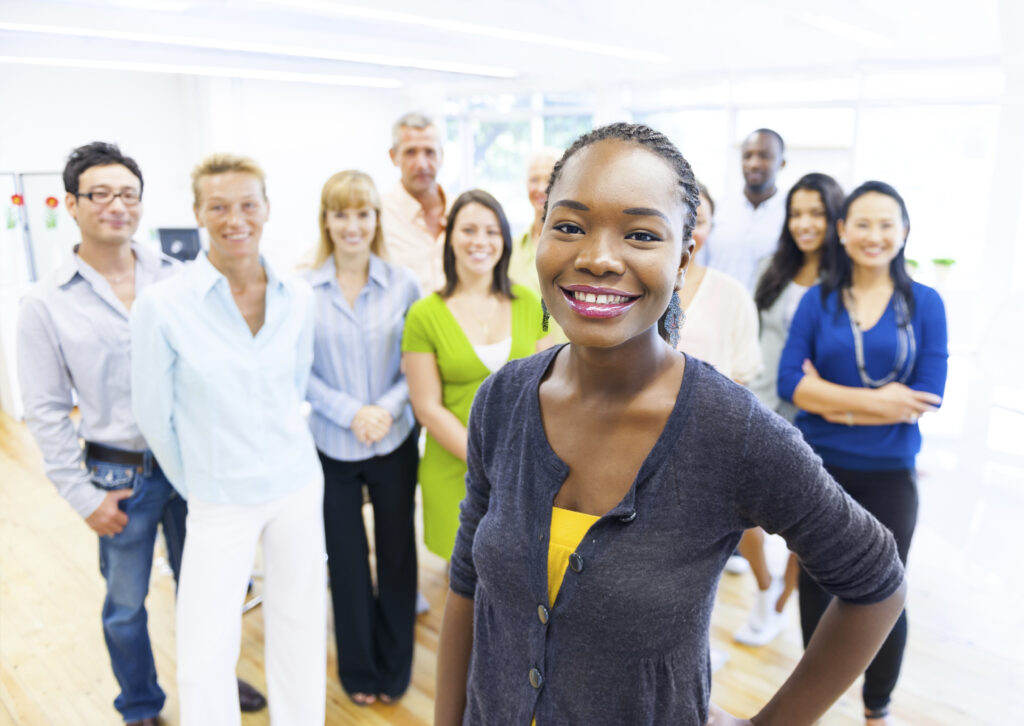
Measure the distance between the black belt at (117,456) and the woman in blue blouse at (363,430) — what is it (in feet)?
1.77

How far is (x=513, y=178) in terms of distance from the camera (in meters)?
11.4

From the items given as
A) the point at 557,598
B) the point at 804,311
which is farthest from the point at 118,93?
the point at 557,598

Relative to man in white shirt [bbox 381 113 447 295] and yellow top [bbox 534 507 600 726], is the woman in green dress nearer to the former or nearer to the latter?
man in white shirt [bbox 381 113 447 295]

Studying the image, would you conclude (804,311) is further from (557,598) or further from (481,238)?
(557,598)

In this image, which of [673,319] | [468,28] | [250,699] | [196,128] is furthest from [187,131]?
[673,319]

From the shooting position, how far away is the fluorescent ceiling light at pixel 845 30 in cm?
577

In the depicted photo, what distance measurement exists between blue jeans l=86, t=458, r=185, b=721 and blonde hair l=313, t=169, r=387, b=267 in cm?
93

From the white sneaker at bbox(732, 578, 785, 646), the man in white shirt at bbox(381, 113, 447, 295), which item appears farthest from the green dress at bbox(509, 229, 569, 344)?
the white sneaker at bbox(732, 578, 785, 646)

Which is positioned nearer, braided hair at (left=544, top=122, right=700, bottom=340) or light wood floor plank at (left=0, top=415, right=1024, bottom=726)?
braided hair at (left=544, top=122, right=700, bottom=340)

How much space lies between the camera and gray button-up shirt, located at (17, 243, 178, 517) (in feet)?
6.94

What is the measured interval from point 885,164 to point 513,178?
18.3 ft

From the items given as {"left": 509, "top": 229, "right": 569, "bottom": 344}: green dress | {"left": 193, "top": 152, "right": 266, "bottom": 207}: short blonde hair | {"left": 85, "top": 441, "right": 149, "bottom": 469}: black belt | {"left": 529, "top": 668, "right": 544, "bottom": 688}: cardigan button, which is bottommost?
{"left": 85, "top": 441, "right": 149, "bottom": 469}: black belt

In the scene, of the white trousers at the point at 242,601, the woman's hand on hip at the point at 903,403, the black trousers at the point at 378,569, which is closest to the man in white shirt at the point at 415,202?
the black trousers at the point at 378,569

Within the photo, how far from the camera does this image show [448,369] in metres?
2.41
